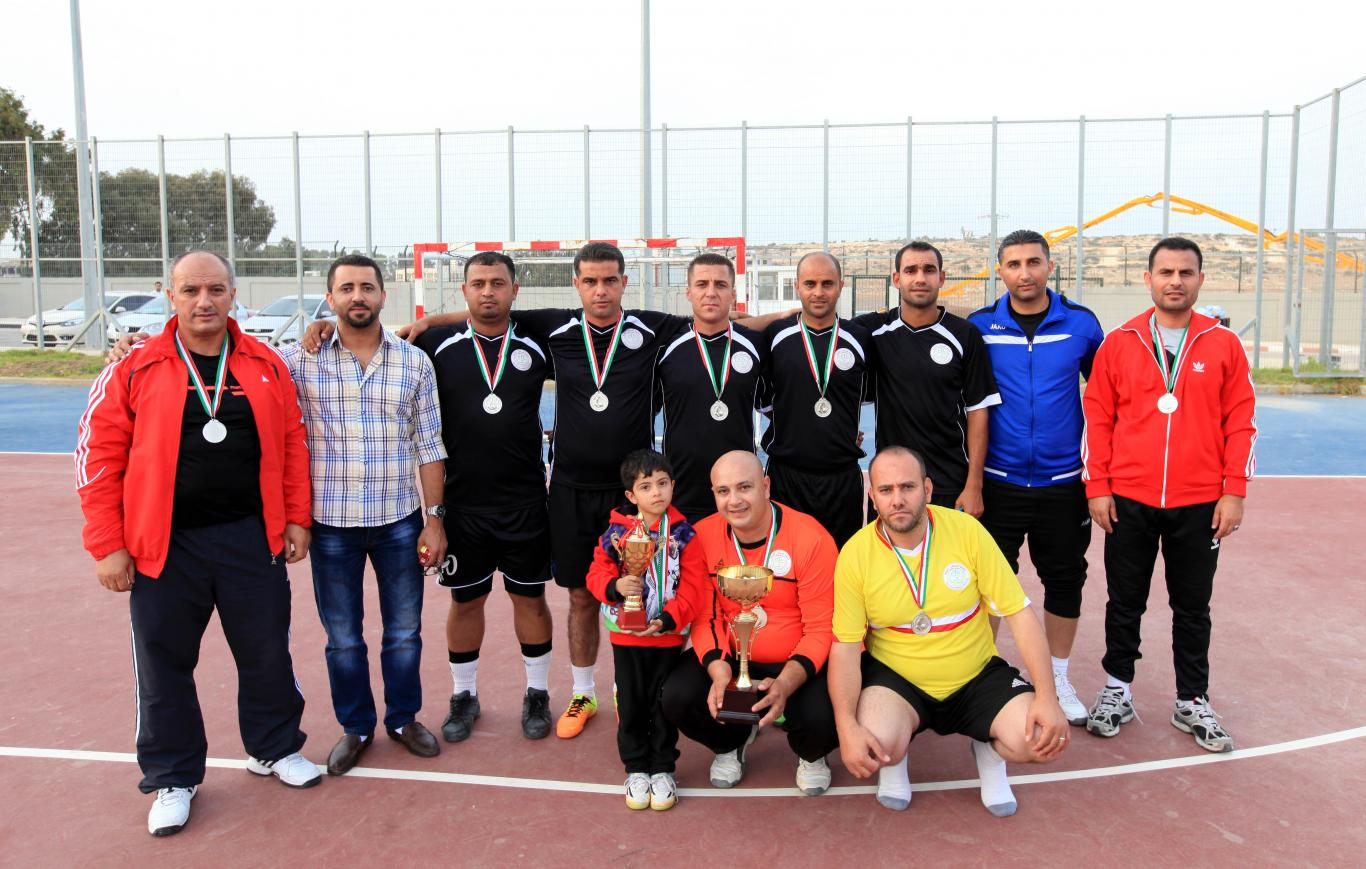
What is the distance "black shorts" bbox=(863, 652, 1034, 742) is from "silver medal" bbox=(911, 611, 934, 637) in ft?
0.62

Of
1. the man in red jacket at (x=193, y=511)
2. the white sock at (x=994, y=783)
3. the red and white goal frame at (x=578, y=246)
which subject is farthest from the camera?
the red and white goal frame at (x=578, y=246)

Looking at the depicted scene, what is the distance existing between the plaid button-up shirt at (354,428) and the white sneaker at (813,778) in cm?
193

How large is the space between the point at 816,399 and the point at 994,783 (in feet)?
5.64

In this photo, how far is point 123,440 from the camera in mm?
3502

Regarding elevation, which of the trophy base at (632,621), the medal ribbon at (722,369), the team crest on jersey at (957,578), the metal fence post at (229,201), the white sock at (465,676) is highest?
the metal fence post at (229,201)

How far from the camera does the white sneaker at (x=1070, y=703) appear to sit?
14.5ft

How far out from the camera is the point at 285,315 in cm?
1900

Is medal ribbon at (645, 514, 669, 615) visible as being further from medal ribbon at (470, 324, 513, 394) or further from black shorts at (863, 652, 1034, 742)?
medal ribbon at (470, 324, 513, 394)

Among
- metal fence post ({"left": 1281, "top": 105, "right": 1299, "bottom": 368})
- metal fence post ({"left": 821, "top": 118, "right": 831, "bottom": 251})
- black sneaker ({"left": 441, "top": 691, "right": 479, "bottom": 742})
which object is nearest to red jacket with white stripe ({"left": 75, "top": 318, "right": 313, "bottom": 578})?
black sneaker ({"left": 441, "top": 691, "right": 479, "bottom": 742})

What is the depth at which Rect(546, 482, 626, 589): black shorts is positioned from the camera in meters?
4.36

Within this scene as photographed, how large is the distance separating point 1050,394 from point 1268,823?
184 centimetres

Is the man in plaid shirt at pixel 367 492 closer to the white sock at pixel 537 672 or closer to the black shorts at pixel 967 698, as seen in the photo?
the white sock at pixel 537 672

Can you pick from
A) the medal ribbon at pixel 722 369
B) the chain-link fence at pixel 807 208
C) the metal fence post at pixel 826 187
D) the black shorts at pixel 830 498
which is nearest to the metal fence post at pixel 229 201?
the chain-link fence at pixel 807 208

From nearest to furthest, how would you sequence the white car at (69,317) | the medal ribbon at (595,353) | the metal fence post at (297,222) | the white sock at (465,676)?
the medal ribbon at (595,353), the white sock at (465,676), the metal fence post at (297,222), the white car at (69,317)
